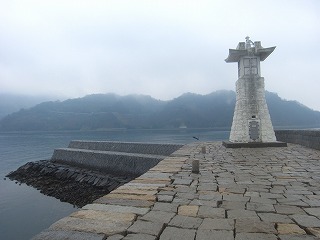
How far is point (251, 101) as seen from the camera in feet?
47.4

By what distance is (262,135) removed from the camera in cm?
1421

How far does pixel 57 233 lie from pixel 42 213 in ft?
42.6

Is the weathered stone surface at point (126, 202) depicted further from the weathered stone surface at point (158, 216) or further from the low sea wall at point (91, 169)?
the low sea wall at point (91, 169)

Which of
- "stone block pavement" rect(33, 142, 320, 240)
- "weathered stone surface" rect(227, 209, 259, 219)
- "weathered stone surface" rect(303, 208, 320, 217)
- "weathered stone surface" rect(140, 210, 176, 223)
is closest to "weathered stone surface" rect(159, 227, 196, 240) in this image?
"stone block pavement" rect(33, 142, 320, 240)

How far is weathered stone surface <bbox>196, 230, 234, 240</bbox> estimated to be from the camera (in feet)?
9.02

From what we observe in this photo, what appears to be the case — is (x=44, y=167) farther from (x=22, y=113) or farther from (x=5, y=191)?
(x=22, y=113)

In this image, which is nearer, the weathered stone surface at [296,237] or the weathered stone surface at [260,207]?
the weathered stone surface at [296,237]

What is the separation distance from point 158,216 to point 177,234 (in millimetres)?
576

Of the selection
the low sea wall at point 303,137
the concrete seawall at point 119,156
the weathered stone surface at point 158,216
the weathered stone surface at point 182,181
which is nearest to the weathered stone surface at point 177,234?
the weathered stone surface at point 158,216

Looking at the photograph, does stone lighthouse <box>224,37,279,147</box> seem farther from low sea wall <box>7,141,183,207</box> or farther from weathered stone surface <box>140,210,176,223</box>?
weathered stone surface <box>140,210,176,223</box>

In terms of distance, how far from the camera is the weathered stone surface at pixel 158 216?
3.25 m

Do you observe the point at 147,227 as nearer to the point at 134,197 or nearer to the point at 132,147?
the point at 134,197

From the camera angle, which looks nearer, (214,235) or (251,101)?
(214,235)

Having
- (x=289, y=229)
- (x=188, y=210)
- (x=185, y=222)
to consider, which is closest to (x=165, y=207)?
(x=188, y=210)
